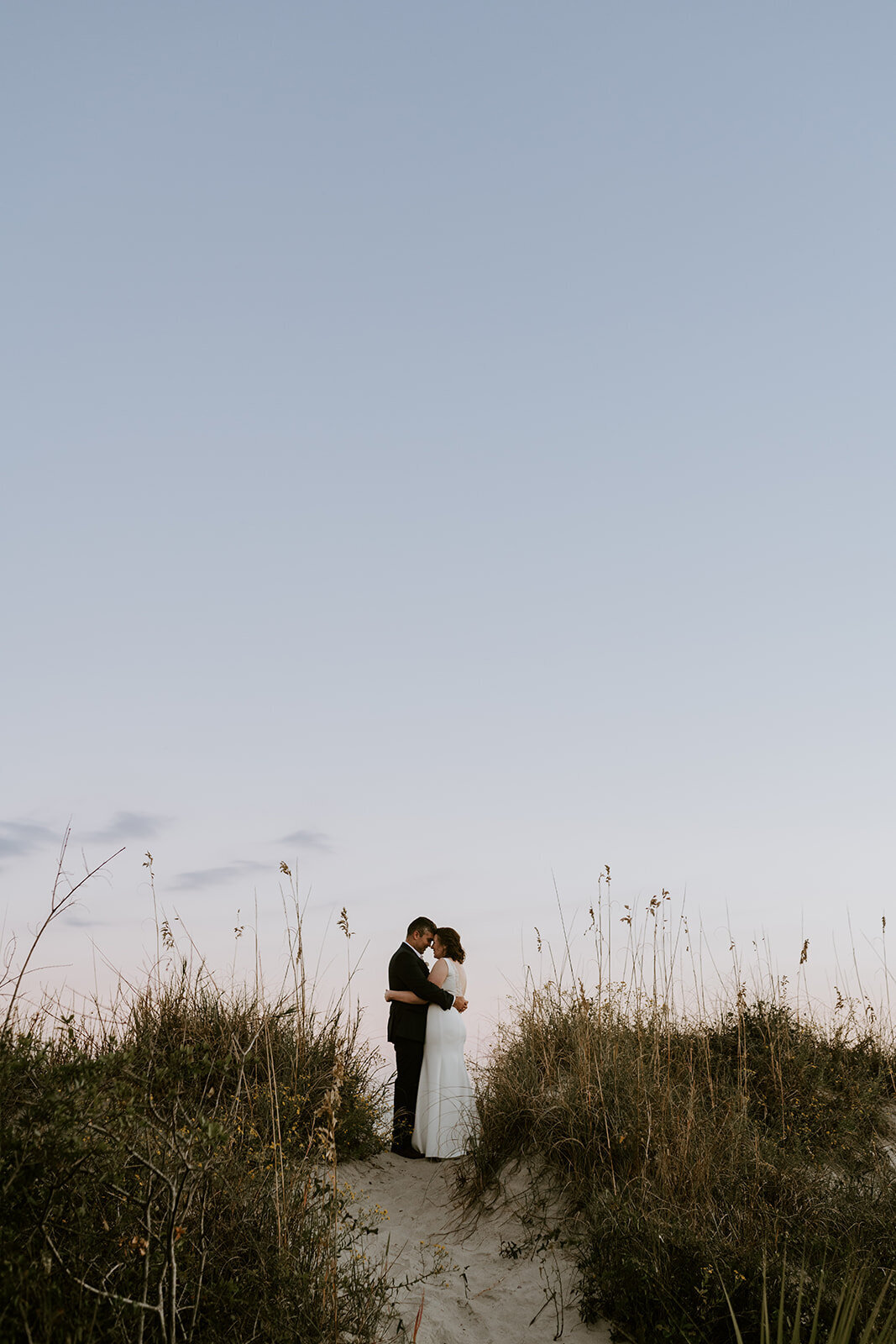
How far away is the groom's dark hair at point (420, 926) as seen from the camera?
862 cm

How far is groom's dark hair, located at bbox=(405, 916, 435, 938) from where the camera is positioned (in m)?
8.62

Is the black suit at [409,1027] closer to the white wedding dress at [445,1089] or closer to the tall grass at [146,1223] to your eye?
the white wedding dress at [445,1089]

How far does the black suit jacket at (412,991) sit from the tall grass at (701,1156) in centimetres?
69

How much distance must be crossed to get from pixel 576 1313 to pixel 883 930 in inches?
239

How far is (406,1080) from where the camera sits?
836 cm

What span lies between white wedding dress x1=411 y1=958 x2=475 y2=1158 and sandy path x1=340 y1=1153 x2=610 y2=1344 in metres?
0.27

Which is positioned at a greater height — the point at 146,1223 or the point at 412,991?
the point at 412,991

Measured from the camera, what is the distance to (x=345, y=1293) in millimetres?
4504

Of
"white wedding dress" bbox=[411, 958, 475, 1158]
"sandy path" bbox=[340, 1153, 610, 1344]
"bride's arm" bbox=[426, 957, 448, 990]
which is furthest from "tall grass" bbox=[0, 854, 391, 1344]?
"bride's arm" bbox=[426, 957, 448, 990]

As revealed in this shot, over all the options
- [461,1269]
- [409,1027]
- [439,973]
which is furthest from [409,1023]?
[461,1269]

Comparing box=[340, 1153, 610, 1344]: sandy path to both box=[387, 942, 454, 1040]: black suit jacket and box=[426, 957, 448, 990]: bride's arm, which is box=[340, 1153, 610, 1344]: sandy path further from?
box=[426, 957, 448, 990]: bride's arm

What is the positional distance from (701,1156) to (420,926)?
3.30 meters

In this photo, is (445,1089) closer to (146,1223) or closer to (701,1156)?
(701,1156)

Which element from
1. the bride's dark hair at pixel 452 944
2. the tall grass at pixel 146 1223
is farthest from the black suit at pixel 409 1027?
the tall grass at pixel 146 1223
